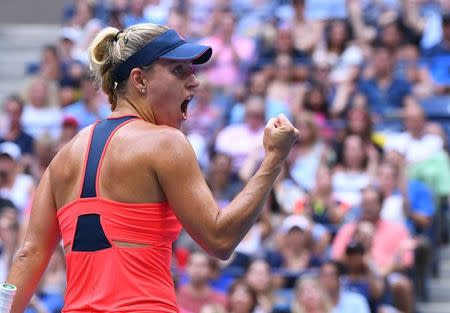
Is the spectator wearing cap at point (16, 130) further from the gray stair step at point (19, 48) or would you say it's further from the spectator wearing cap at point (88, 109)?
the gray stair step at point (19, 48)

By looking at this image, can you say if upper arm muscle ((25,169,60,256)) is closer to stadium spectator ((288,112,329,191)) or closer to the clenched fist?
the clenched fist

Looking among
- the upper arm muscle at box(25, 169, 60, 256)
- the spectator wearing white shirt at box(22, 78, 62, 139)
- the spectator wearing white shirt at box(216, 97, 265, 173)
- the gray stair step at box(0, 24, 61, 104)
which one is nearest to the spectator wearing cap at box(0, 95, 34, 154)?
the spectator wearing white shirt at box(22, 78, 62, 139)

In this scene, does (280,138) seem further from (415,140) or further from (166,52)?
(415,140)

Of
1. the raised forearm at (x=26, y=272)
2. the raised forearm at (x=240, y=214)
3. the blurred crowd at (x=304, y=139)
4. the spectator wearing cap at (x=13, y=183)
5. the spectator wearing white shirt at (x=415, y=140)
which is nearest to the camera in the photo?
the raised forearm at (x=240, y=214)

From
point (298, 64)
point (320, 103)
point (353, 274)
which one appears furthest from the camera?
point (298, 64)

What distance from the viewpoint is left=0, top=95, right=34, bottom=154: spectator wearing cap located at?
12078 mm

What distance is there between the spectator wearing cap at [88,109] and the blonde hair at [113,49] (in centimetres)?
831

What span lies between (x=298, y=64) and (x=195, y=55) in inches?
335

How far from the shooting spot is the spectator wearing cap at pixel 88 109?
40.5ft

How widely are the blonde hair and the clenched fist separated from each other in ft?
1.67

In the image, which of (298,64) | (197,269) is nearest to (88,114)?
(298,64)

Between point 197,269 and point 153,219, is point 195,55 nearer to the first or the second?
point 153,219

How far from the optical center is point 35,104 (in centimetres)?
1284

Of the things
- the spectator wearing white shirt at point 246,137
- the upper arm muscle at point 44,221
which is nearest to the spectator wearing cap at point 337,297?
the spectator wearing white shirt at point 246,137
